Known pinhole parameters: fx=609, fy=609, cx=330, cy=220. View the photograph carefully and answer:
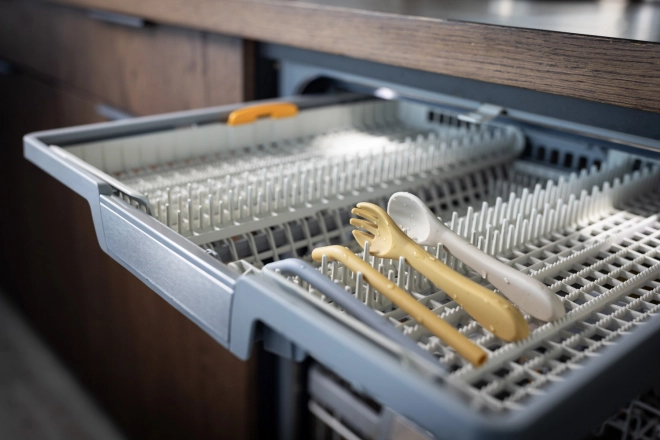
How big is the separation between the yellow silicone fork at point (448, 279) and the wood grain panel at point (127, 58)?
508 millimetres

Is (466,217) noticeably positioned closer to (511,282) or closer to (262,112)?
(511,282)

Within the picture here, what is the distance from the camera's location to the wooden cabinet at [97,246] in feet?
3.33

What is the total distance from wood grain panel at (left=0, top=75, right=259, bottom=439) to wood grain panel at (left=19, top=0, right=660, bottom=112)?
495 mm

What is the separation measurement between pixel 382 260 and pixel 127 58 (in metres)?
0.89

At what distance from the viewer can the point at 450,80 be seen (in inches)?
26.2

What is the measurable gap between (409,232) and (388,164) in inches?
7.4

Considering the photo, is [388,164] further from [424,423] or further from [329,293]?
[424,423]

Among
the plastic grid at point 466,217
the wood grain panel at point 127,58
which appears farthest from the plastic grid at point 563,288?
the wood grain panel at point 127,58

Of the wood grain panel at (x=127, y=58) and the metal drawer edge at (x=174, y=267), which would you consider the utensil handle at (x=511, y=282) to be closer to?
the metal drawer edge at (x=174, y=267)

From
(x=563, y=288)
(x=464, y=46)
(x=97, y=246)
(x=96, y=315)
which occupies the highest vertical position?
(x=464, y=46)

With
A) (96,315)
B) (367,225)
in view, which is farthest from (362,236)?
(96,315)

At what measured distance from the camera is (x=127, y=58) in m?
1.16

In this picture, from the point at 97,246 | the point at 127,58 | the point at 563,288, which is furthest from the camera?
the point at 97,246

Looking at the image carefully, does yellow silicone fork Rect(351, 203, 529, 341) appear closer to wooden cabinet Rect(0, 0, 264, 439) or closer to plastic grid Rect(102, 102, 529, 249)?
plastic grid Rect(102, 102, 529, 249)
